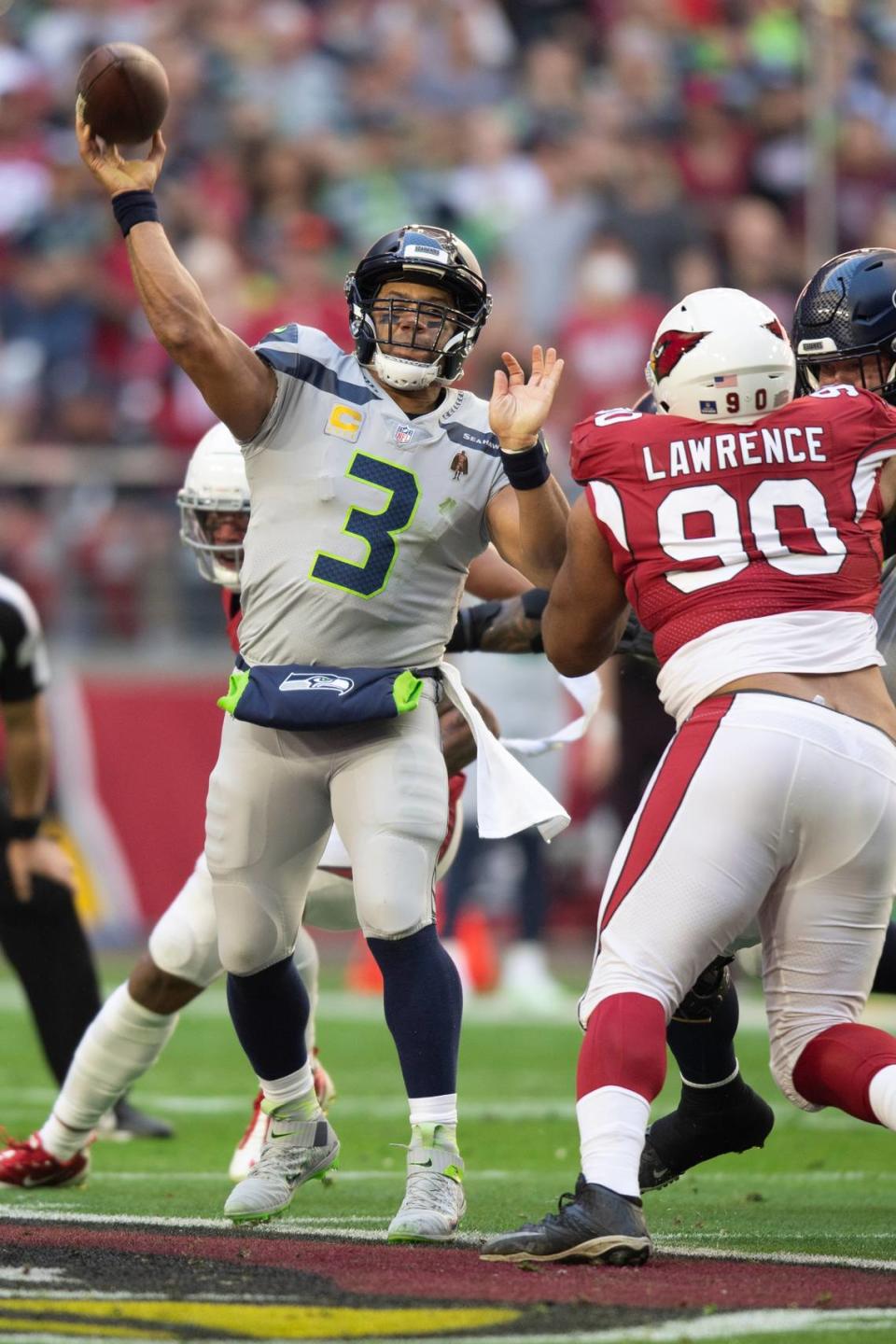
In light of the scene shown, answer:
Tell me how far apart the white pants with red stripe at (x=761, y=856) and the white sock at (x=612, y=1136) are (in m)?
0.17

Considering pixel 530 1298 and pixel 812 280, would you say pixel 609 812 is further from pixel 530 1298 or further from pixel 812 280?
pixel 530 1298

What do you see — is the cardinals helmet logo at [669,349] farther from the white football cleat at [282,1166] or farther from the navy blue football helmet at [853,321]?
the white football cleat at [282,1166]

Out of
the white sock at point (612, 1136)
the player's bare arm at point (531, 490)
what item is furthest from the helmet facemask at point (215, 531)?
the white sock at point (612, 1136)

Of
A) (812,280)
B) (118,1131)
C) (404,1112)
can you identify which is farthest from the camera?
(404,1112)

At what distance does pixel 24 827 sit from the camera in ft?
19.5

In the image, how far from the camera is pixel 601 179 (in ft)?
41.1

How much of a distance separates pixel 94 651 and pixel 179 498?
563cm

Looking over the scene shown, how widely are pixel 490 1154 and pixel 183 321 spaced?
106 inches

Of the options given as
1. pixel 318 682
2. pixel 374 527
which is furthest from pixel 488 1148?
pixel 374 527

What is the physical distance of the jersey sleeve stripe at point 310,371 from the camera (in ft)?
14.1

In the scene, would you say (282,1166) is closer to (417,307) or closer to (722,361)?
(417,307)

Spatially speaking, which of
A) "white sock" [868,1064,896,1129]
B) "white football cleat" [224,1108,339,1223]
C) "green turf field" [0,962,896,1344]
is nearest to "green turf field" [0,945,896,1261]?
"green turf field" [0,962,896,1344]

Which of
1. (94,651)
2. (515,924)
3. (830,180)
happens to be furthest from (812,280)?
(830,180)

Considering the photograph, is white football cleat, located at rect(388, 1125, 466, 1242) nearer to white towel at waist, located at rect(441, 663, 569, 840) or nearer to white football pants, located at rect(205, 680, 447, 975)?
white football pants, located at rect(205, 680, 447, 975)
